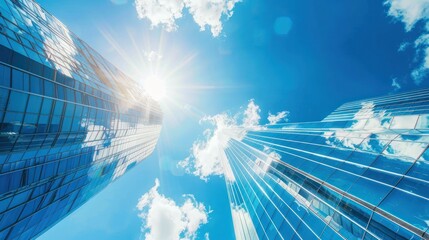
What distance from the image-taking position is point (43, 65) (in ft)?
55.3

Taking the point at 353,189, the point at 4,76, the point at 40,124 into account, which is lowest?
the point at 40,124

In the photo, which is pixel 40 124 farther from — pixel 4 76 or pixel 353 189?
pixel 353 189

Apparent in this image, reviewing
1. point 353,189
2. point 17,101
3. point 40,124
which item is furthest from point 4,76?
point 353,189

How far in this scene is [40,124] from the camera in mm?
17141

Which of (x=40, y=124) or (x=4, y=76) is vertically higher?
(x=4, y=76)

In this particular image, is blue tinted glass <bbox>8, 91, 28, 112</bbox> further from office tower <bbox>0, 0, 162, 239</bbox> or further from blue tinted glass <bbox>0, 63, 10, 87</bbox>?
blue tinted glass <bbox>0, 63, 10, 87</bbox>

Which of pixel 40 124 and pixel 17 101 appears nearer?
pixel 17 101

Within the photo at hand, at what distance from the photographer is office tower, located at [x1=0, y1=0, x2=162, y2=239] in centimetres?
1457

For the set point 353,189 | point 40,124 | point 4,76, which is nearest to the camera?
point 353,189

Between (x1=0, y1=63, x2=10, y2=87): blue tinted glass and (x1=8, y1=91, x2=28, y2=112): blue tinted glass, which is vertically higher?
(x1=0, y1=63, x2=10, y2=87): blue tinted glass

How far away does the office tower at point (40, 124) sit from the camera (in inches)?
574

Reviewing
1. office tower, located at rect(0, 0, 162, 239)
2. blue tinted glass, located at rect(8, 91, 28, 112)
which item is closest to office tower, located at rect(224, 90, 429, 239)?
blue tinted glass, located at rect(8, 91, 28, 112)

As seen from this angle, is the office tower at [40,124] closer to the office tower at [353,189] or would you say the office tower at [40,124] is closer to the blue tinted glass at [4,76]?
the blue tinted glass at [4,76]

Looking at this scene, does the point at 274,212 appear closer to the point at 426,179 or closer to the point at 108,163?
the point at 426,179
